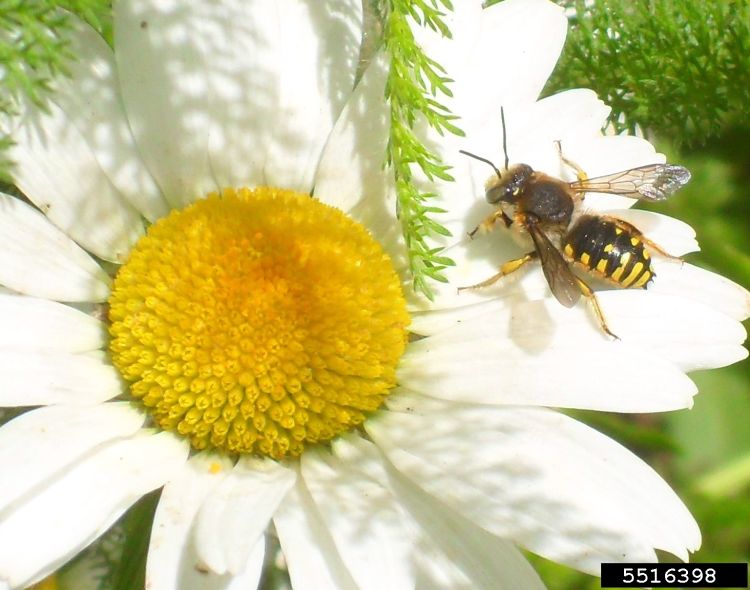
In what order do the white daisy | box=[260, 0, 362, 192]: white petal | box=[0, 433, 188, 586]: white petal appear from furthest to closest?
box=[260, 0, 362, 192]: white petal
the white daisy
box=[0, 433, 188, 586]: white petal

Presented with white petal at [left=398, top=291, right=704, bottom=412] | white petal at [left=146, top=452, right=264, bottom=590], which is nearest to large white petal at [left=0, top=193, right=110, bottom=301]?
white petal at [left=146, top=452, right=264, bottom=590]

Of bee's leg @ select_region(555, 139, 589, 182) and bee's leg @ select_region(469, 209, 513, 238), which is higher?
bee's leg @ select_region(555, 139, 589, 182)

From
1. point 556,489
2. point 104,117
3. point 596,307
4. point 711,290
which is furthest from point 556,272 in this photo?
point 104,117

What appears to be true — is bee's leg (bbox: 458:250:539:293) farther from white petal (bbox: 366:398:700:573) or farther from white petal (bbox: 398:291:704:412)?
white petal (bbox: 366:398:700:573)

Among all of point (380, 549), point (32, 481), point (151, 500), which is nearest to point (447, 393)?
point (380, 549)

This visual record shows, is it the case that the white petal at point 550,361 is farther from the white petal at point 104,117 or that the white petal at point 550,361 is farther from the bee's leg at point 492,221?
the white petal at point 104,117

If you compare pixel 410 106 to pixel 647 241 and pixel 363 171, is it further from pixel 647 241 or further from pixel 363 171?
pixel 647 241

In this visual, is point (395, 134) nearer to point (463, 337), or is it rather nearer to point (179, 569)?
point (463, 337)
